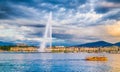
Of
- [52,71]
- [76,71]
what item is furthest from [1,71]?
[76,71]

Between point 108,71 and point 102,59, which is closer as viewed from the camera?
point 108,71

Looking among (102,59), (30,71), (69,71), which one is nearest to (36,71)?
(30,71)

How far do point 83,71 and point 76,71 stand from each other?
1.65 metres

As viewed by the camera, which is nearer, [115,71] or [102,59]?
[115,71]

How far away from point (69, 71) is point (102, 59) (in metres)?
60.5

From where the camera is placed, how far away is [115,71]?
76.8 m

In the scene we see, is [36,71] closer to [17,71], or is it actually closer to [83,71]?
[17,71]

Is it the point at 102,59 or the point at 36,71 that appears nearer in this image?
the point at 36,71

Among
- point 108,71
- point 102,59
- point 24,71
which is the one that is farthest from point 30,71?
point 102,59

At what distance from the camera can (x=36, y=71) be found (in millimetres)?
76438

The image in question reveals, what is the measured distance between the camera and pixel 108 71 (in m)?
76.5

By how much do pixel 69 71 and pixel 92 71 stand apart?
203 inches

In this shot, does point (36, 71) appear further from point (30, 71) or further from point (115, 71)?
point (115, 71)

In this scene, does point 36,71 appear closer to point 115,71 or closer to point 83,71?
point 83,71
